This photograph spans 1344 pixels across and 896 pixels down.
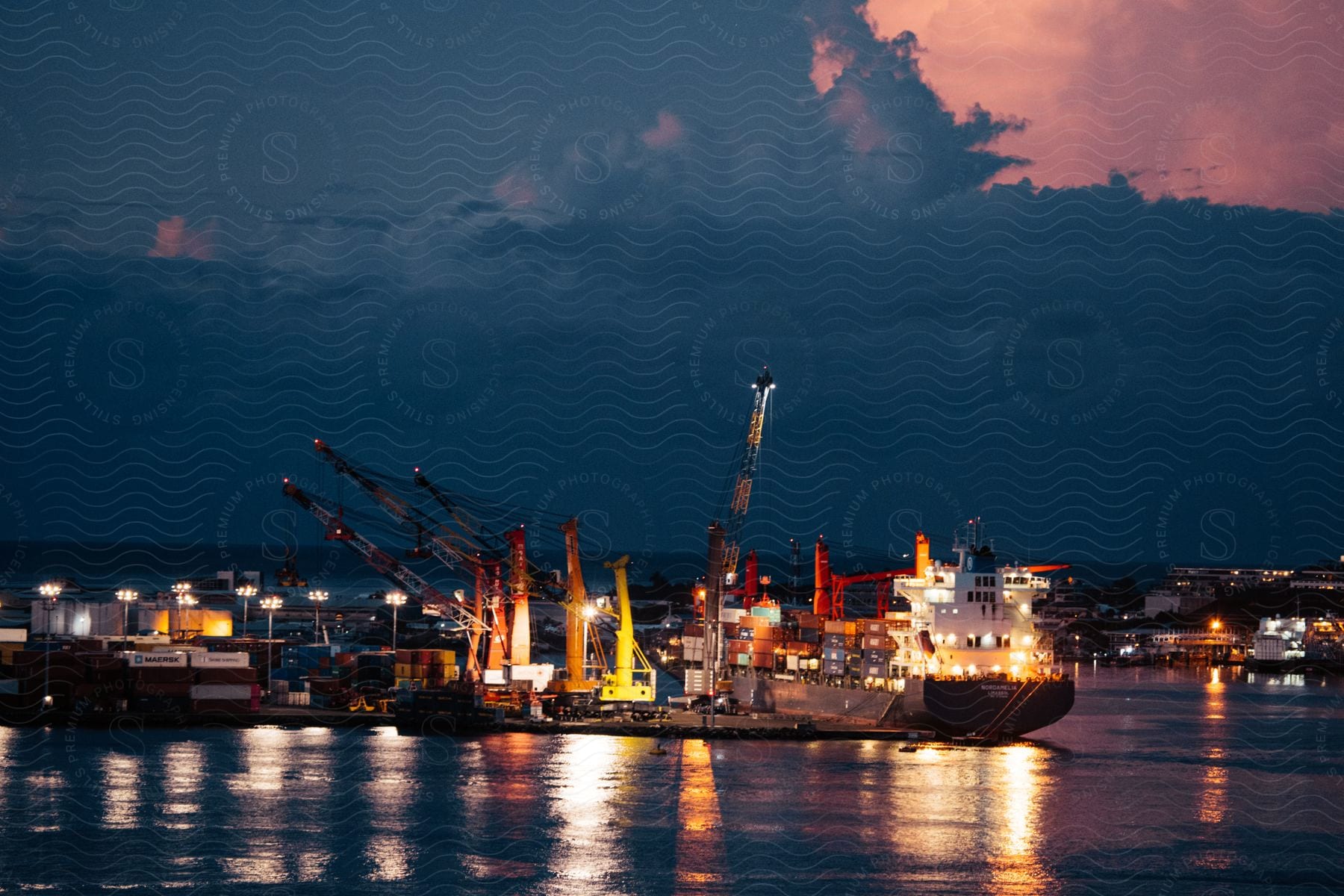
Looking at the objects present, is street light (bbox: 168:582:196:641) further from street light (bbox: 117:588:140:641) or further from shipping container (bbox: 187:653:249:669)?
shipping container (bbox: 187:653:249:669)

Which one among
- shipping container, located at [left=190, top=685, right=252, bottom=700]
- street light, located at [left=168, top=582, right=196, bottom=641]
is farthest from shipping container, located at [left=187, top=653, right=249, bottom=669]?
street light, located at [left=168, top=582, right=196, bottom=641]

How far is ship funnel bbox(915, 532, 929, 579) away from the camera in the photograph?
50.2 m

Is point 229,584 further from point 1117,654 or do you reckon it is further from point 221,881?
point 221,881

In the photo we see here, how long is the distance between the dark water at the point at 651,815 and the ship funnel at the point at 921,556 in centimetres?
703

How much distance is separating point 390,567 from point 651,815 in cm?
2640

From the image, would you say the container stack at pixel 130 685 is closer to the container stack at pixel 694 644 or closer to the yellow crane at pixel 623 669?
the yellow crane at pixel 623 669

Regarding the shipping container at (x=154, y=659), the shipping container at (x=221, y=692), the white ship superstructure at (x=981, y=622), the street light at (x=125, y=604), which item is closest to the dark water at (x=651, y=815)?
the white ship superstructure at (x=981, y=622)

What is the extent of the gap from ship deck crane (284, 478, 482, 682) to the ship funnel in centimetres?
1497

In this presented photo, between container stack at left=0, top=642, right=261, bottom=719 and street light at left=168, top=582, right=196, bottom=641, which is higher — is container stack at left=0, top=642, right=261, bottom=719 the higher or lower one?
the lower one

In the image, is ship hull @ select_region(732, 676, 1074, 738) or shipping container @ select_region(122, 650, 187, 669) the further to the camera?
shipping container @ select_region(122, 650, 187, 669)

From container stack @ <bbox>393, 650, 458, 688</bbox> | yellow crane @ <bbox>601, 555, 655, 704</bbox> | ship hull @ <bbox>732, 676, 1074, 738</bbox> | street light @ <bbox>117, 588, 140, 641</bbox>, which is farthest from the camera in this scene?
street light @ <bbox>117, 588, 140, 641</bbox>

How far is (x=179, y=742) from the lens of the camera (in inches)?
1647

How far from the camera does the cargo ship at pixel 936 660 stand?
44750mm

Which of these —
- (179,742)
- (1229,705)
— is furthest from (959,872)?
(1229,705)
